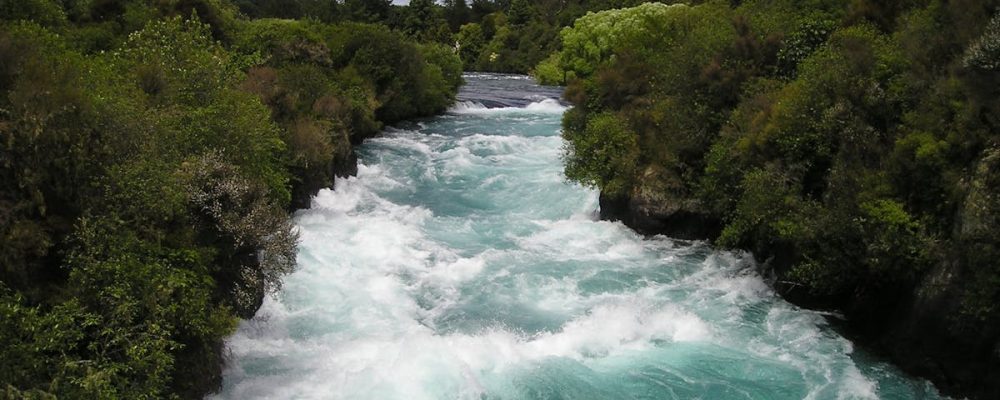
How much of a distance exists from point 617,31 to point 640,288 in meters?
32.0

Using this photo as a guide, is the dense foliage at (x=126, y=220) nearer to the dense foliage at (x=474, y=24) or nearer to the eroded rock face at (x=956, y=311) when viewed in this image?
the eroded rock face at (x=956, y=311)

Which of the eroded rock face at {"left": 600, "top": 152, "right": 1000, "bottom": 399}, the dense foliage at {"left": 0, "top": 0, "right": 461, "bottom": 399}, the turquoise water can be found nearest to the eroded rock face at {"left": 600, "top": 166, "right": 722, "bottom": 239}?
the turquoise water

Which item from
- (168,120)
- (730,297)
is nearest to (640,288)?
(730,297)

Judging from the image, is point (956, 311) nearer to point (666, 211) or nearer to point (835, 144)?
point (835, 144)

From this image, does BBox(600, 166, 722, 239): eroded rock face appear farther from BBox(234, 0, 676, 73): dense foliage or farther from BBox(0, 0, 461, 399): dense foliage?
BBox(234, 0, 676, 73): dense foliage

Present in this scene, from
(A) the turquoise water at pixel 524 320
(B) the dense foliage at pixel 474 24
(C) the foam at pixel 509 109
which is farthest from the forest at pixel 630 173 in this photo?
(B) the dense foliage at pixel 474 24

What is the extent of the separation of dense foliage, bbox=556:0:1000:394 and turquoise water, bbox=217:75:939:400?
1.43 meters

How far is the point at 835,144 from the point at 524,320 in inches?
321

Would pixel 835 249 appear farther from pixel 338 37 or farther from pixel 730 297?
pixel 338 37

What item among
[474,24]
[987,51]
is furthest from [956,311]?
[474,24]

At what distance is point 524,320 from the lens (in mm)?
15547

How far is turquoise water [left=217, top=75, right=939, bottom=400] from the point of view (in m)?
12.6

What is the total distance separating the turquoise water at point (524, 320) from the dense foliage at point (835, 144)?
1.43 meters

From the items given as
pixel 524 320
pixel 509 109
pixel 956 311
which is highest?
pixel 956 311
